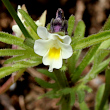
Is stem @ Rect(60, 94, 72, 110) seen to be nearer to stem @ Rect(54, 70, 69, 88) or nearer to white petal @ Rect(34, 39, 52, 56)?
stem @ Rect(54, 70, 69, 88)

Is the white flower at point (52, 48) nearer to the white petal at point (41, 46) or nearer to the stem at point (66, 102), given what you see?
the white petal at point (41, 46)

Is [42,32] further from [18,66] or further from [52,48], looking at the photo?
[18,66]

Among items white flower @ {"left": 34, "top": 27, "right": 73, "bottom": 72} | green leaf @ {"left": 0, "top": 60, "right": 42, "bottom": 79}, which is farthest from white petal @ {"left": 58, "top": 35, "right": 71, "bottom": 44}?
green leaf @ {"left": 0, "top": 60, "right": 42, "bottom": 79}

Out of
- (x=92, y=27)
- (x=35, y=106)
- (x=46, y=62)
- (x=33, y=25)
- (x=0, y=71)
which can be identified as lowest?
(x=46, y=62)

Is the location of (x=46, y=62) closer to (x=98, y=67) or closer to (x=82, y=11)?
(x=98, y=67)

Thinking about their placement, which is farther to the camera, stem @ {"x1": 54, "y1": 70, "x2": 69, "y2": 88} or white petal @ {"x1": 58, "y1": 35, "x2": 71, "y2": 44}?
stem @ {"x1": 54, "y1": 70, "x2": 69, "y2": 88}

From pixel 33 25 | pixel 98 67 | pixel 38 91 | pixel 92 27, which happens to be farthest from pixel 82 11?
pixel 33 25

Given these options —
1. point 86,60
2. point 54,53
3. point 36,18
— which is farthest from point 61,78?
point 36,18
